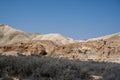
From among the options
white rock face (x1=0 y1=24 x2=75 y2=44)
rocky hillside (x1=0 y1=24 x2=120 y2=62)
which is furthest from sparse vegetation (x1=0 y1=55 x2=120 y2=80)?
white rock face (x1=0 y1=24 x2=75 y2=44)

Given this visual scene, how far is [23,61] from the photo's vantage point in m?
12.9

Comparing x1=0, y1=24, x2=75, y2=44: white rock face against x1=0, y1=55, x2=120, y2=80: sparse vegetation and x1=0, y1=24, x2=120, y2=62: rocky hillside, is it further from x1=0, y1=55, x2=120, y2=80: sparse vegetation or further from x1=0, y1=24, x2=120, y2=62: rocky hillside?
x1=0, y1=55, x2=120, y2=80: sparse vegetation

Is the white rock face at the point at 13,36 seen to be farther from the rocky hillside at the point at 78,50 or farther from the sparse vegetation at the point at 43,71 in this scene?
the sparse vegetation at the point at 43,71

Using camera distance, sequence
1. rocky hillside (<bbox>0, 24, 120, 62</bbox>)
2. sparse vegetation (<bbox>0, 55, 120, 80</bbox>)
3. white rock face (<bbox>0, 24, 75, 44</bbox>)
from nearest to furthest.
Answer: sparse vegetation (<bbox>0, 55, 120, 80</bbox>), rocky hillside (<bbox>0, 24, 120, 62</bbox>), white rock face (<bbox>0, 24, 75, 44</bbox>)

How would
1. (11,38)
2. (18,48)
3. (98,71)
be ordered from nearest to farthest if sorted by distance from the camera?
(98,71) < (18,48) < (11,38)

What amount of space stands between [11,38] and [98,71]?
2902 inches

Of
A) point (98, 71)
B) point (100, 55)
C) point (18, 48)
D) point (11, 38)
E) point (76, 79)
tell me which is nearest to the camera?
point (76, 79)

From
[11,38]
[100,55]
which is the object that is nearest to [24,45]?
[100,55]

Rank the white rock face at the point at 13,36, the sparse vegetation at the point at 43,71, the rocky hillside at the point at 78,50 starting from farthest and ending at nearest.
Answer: the white rock face at the point at 13,36, the rocky hillside at the point at 78,50, the sparse vegetation at the point at 43,71

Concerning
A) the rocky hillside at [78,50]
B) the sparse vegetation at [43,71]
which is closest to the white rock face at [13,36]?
the rocky hillside at [78,50]

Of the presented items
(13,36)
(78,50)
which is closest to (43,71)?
(78,50)

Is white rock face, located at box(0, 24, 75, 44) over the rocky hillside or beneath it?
over

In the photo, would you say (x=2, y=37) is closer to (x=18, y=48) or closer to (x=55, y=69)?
(x=18, y=48)

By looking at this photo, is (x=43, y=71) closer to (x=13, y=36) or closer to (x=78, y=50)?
(x=78, y=50)
